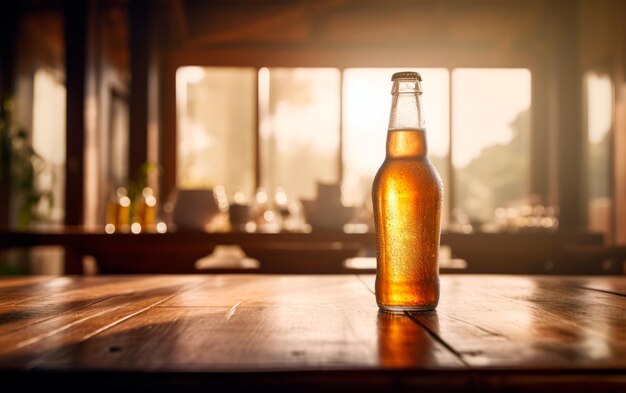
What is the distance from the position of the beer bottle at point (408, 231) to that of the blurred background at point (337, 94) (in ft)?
19.8

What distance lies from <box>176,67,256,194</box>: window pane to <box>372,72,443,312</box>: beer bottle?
710 centimetres

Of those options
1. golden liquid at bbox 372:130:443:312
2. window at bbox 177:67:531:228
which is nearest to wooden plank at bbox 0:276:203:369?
golden liquid at bbox 372:130:443:312

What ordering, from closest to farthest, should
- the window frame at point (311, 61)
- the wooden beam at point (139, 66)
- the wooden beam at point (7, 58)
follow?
the wooden beam at point (139, 66) → the wooden beam at point (7, 58) → the window frame at point (311, 61)

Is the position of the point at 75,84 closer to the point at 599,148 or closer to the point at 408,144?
the point at 408,144

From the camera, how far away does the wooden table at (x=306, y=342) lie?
445mm

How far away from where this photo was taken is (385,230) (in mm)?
808

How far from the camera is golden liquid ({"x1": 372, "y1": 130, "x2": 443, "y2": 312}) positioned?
798mm

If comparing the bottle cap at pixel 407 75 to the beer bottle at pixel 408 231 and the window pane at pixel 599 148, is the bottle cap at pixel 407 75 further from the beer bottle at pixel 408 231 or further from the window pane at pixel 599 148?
the window pane at pixel 599 148

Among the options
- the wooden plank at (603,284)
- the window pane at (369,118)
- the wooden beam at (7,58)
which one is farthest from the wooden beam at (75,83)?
the wooden plank at (603,284)

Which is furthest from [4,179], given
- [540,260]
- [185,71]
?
[540,260]

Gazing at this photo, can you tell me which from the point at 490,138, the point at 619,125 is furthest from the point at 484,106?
the point at 619,125

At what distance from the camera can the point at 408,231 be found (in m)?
0.80

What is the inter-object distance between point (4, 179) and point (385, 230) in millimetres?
5849

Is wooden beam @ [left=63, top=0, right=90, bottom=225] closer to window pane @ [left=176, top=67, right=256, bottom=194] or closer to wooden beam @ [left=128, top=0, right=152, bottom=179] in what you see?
wooden beam @ [left=128, top=0, right=152, bottom=179]
